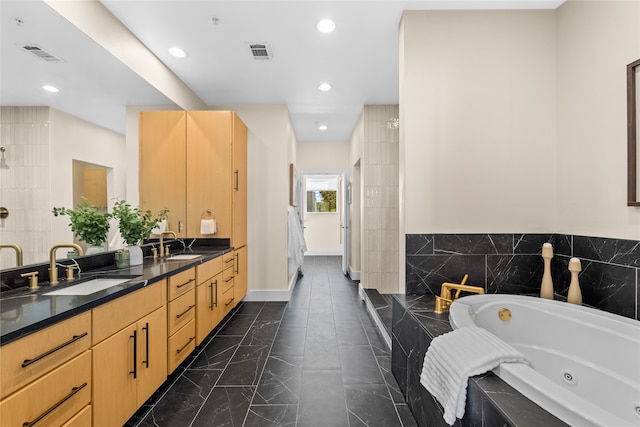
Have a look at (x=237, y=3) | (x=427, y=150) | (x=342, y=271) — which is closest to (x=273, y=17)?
(x=237, y=3)

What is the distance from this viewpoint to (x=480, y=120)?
2102 mm

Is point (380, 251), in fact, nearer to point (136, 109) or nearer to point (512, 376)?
point (512, 376)

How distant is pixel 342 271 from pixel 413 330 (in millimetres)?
4238

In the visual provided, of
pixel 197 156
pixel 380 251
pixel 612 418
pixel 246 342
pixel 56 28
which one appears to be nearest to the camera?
pixel 612 418

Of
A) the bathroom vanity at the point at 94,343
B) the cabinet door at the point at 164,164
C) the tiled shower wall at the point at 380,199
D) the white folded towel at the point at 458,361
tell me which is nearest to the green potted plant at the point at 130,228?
the bathroom vanity at the point at 94,343

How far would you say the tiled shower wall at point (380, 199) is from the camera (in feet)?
13.0

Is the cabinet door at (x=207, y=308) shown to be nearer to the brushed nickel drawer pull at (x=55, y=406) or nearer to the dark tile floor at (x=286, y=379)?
the dark tile floor at (x=286, y=379)

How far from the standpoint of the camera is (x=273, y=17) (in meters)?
2.13

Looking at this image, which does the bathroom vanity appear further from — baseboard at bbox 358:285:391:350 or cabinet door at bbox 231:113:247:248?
baseboard at bbox 358:285:391:350

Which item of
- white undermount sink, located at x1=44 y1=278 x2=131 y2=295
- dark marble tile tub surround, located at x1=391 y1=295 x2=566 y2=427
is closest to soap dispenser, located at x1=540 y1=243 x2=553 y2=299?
dark marble tile tub surround, located at x1=391 y1=295 x2=566 y2=427

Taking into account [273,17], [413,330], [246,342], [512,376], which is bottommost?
[246,342]

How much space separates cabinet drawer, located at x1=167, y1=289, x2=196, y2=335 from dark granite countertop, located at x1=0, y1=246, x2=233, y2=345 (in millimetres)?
239

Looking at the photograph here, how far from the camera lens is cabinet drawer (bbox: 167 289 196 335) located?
1.94 metres

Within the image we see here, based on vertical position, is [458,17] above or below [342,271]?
above
